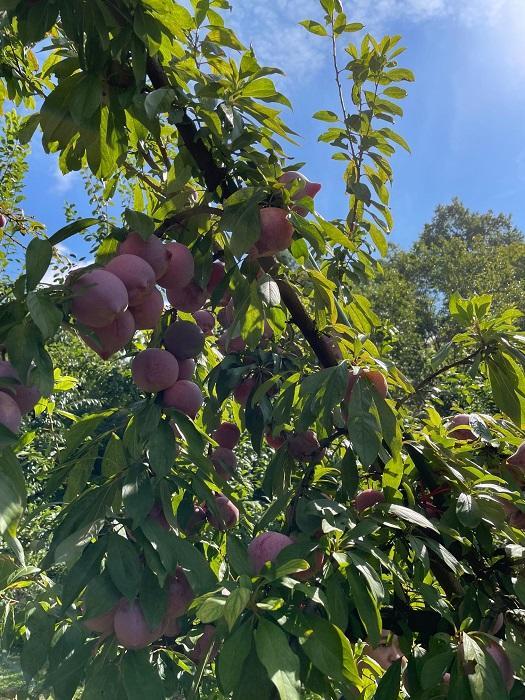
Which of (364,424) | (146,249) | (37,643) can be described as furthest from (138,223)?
(37,643)

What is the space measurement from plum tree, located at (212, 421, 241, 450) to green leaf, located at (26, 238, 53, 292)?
756 millimetres

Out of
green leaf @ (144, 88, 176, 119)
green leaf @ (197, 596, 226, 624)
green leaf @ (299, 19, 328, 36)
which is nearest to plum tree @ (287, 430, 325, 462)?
green leaf @ (197, 596, 226, 624)

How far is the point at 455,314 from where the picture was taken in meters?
1.31

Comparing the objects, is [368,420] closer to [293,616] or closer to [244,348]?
[293,616]

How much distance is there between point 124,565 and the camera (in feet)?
2.81

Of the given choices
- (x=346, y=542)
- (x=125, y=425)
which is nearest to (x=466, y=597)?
(x=346, y=542)

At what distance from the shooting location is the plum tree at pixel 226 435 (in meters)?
1.52

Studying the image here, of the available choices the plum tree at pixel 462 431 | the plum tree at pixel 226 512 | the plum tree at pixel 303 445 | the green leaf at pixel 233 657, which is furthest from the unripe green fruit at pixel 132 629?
the plum tree at pixel 462 431

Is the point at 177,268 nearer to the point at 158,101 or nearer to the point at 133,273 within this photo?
the point at 133,273

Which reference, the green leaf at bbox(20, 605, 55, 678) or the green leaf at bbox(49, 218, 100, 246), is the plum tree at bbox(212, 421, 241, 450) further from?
the green leaf at bbox(49, 218, 100, 246)

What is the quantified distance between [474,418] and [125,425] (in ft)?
2.32

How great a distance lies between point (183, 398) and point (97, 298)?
1.03ft

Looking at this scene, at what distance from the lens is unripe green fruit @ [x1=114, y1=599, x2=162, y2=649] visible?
88 cm

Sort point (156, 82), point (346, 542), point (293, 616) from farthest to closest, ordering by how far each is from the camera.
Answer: point (156, 82) → point (346, 542) → point (293, 616)
